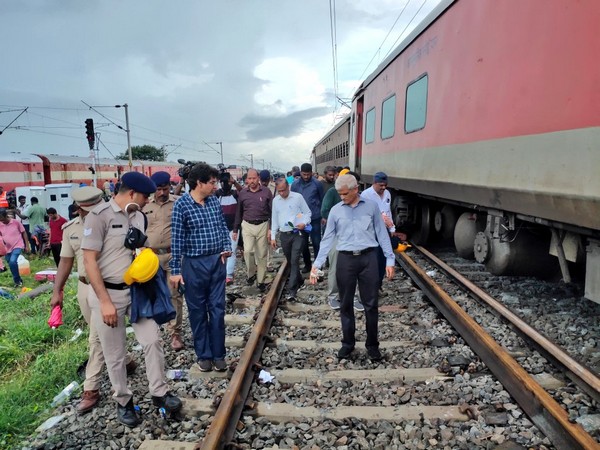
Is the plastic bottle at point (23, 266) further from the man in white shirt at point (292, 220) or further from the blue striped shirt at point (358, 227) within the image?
the blue striped shirt at point (358, 227)

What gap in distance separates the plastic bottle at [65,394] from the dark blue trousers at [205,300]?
1064 mm

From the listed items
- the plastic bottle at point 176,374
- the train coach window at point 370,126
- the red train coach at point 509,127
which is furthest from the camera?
the train coach window at point 370,126

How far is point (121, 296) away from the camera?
3.32 metres

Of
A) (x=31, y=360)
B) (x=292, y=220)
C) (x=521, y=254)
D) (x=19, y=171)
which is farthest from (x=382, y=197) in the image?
(x=19, y=171)

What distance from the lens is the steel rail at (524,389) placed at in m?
2.75

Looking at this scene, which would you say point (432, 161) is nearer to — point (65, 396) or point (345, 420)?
point (345, 420)

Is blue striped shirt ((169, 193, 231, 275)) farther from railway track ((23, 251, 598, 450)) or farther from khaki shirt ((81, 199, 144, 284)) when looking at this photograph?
railway track ((23, 251, 598, 450))

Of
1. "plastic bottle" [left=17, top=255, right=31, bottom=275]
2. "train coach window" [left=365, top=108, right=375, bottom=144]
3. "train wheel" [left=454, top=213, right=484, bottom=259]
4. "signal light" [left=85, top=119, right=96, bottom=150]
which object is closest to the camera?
"train wheel" [left=454, top=213, right=484, bottom=259]

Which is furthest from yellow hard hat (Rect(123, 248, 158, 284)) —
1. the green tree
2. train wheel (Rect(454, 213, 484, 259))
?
the green tree

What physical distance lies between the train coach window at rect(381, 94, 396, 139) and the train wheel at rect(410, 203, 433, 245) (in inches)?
62.6

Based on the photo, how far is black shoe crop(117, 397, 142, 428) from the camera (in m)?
3.29

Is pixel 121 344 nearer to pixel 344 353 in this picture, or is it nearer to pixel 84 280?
pixel 84 280

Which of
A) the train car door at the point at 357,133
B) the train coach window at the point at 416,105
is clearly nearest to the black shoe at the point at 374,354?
the train coach window at the point at 416,105

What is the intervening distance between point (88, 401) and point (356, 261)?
2.49m
